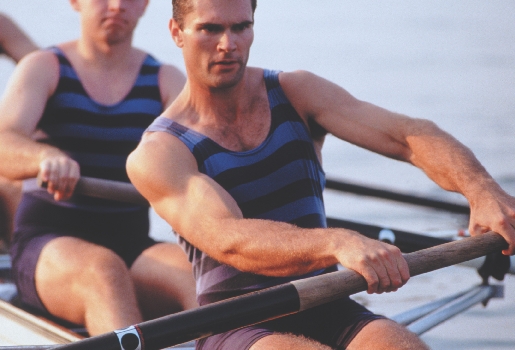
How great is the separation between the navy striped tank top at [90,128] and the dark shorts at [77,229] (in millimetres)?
36

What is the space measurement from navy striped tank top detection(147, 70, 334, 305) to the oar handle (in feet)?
2.43

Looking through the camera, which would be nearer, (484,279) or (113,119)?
(113,119)

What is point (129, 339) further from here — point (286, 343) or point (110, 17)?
point (110, 17)

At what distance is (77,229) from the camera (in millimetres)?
3271

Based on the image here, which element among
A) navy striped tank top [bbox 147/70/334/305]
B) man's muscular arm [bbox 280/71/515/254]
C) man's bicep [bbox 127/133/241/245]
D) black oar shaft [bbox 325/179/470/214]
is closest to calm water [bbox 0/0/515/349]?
black oar shaft [bbox 325/179/470/214]

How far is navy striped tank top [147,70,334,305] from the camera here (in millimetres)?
2312

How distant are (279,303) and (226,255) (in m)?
0.25

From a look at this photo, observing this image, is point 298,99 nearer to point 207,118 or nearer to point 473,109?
point 207,118

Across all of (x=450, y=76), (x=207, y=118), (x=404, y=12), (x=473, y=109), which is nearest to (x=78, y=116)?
(x=207, y=118)

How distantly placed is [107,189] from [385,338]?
133cm

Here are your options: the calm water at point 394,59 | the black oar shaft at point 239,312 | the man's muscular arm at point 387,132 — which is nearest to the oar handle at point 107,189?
the man's muscular arm at point 387,132

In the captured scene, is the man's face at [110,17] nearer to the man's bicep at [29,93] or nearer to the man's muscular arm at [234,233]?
the man's bicep at [29,93]

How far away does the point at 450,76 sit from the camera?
35.6ft

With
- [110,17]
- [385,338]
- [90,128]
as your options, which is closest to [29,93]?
[90,128]
